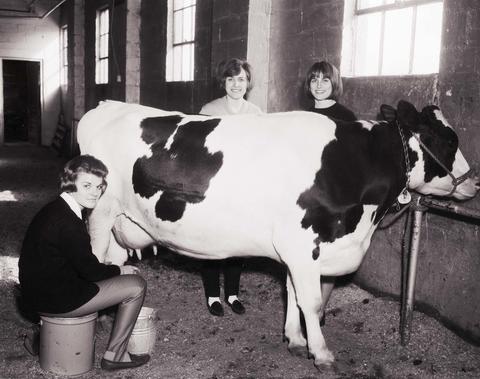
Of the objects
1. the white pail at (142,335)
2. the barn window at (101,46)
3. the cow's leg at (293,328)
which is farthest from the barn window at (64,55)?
the cow's leg at (293,328)

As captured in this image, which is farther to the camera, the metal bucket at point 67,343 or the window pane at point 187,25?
the window pane at point 187,25

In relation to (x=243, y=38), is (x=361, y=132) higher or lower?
lower

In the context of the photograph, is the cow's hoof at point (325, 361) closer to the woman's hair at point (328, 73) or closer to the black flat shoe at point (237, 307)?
the black flat shoe at point (237, 307)

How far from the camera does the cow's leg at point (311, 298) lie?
9.66 feet

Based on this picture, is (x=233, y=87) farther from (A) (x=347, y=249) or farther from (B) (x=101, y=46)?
(B) (x=101, y=46)

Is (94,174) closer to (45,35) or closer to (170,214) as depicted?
(170,214)

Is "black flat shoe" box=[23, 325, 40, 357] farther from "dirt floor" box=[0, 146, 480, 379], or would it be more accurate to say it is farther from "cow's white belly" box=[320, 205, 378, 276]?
"cow's white belly" box=[320, 205, 378, 276]

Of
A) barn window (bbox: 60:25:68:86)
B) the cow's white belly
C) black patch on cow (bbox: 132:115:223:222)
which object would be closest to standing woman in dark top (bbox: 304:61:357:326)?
the cow's white belly

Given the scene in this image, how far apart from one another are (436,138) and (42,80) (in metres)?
15.0

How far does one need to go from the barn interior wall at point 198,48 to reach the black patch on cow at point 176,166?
7.84 feet

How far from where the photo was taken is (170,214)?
321 centimetres

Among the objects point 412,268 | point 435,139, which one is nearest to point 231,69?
point 435,139

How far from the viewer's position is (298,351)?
3.27 meters

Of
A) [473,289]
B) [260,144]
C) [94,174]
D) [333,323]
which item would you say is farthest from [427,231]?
[94,174]
